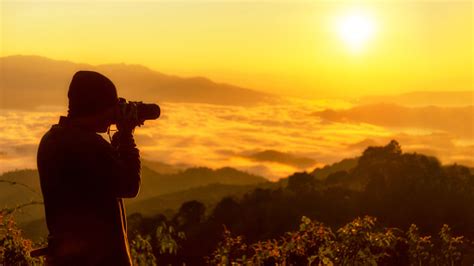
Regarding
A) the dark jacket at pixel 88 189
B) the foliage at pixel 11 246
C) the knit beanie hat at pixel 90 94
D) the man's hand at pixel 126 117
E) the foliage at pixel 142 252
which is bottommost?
the foliage at pixel 142 252

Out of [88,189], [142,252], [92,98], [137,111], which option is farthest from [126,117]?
[142,252]

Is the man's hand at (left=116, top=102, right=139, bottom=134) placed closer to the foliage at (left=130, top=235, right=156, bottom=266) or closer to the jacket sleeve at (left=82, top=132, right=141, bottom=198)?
the jacket sleeve at (left=82, top=132, right=141, bottom=198)

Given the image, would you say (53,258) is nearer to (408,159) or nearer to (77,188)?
(77,188)

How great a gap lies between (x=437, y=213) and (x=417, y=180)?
11980mm

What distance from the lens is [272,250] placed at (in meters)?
7.99

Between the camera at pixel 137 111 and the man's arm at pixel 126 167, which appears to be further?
the camera at pixel 137 111

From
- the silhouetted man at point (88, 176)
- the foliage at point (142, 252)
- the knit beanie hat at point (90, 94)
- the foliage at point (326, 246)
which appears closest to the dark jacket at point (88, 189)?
the silhouetted man at point (88, 176)

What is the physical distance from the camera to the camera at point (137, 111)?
164 inches

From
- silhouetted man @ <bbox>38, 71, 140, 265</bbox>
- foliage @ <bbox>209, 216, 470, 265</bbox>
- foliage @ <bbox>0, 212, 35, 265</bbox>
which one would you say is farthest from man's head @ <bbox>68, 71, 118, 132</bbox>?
foliage @ <bbox>0, 212, 35, 265</bbox>

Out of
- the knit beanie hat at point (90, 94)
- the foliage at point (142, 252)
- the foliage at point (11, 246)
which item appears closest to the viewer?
the knit beanie hat at point (90, 94)

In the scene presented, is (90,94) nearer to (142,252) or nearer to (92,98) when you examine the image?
(92,98)

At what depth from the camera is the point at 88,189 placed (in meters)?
4.04

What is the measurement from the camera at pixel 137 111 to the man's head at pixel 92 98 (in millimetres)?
47

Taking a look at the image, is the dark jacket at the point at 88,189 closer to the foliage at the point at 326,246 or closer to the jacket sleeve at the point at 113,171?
the jacket sleeve at the point at 113,171
